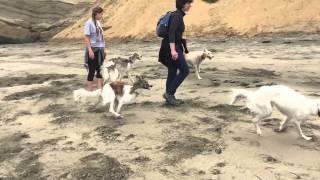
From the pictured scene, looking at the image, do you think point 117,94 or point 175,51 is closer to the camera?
point 175,51

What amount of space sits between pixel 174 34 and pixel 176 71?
2.83 feet

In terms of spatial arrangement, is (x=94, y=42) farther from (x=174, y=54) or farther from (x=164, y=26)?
(x=174, y=54)

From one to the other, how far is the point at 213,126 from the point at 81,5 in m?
27.9

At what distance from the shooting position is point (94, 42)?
10.9 m

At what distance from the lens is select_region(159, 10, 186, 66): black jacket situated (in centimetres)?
946

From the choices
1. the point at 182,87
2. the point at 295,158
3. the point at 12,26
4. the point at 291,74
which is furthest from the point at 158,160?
the point at 12,26

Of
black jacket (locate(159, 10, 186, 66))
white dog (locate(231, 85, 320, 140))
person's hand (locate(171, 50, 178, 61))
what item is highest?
black jacket (locate(159, 10, 186, 66))

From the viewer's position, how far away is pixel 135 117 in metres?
9.65

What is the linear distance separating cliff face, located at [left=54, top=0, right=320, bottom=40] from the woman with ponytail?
1389 cm

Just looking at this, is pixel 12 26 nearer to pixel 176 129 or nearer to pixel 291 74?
pixel 291 74

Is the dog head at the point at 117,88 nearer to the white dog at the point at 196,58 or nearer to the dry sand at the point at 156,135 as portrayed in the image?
the dry sand at the point at 156,135

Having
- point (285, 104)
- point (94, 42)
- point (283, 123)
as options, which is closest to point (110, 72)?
point (94, 42)

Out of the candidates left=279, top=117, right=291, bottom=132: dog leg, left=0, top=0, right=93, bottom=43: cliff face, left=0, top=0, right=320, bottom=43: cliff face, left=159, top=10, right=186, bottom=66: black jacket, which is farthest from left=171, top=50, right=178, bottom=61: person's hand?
left=0, top=0, right=93, bottom=43: cliff face

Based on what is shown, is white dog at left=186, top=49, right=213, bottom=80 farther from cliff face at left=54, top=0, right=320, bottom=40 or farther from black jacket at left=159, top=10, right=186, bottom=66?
cliff face at left=54, top=0, right=320, bottom=40
